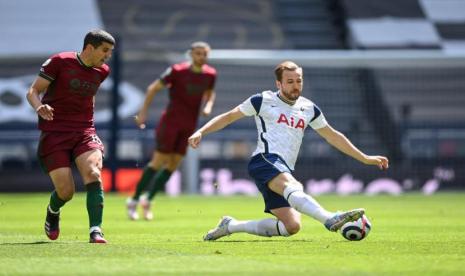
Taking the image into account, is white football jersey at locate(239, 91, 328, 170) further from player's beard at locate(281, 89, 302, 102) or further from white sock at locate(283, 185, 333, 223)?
white sock at locate(283, 185, 333, 223)

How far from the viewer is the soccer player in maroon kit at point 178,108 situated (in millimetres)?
14742

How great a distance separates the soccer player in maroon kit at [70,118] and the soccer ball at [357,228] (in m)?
2.15

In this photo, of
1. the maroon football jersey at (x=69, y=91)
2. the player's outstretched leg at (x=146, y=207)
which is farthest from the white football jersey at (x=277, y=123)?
the player's outstretched leg at (x=146, y=207)

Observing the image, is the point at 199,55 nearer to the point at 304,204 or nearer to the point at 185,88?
the point at 185,88

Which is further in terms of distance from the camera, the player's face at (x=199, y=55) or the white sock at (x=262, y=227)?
the player's face at (x=199, y=55)

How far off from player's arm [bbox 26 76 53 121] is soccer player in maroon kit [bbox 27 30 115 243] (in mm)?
11

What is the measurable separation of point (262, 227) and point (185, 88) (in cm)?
589

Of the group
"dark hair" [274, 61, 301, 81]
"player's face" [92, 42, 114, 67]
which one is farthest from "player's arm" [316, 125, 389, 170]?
"player's face" [92, 42, 114, 67]

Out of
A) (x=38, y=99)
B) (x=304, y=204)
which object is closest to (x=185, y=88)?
(x=38, y=99)

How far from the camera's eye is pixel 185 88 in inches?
605

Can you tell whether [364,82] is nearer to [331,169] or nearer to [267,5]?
[331,169]

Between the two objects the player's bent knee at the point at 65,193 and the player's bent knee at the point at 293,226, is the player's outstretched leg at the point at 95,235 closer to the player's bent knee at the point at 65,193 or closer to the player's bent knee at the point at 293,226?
the player's bent knee at the point at 65,193

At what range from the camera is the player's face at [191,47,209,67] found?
14.7 m

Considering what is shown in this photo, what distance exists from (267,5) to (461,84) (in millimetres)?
8955
